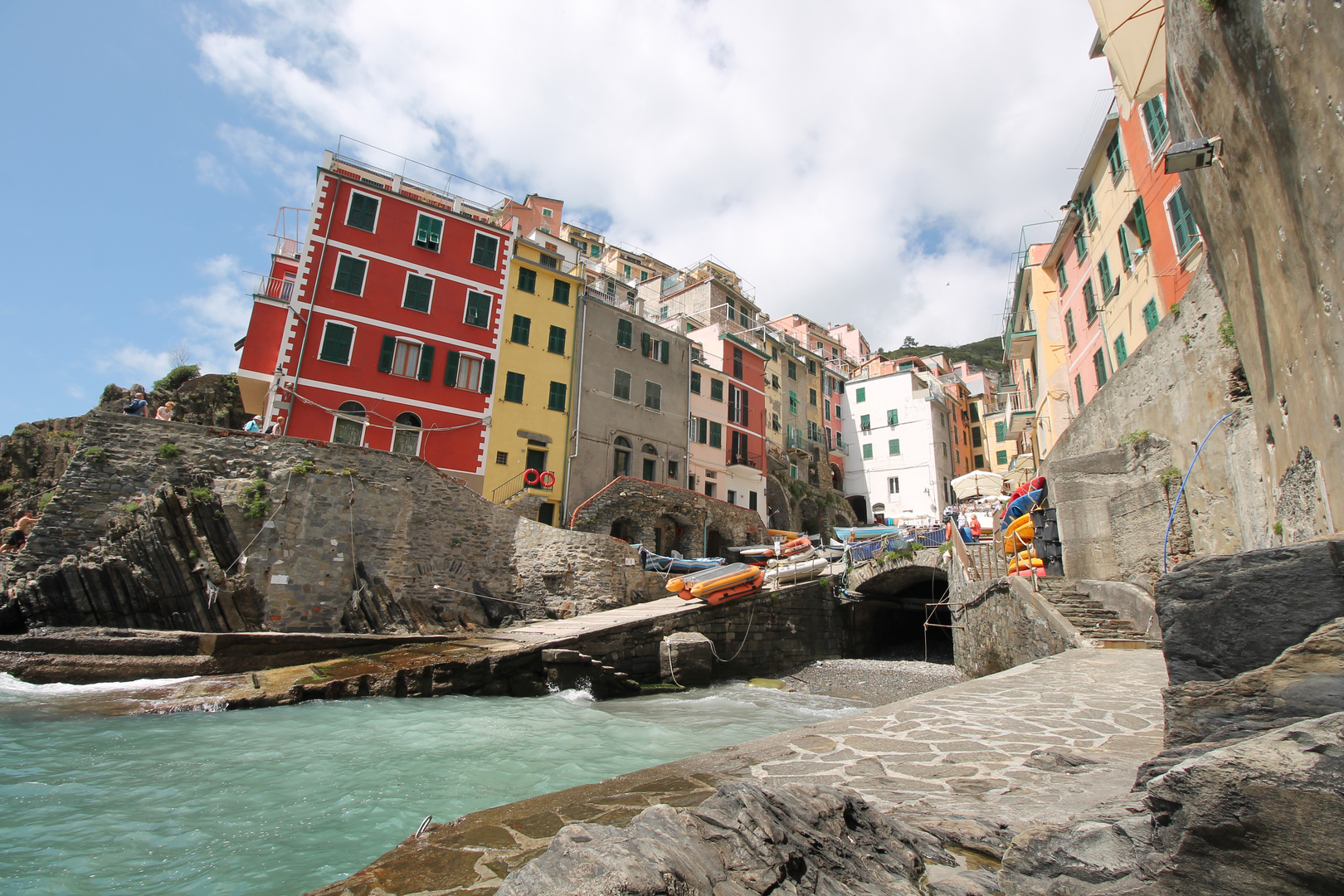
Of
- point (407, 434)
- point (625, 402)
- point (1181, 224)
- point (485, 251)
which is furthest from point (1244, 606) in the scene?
point (625, 402)

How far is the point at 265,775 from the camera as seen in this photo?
6.34 metres

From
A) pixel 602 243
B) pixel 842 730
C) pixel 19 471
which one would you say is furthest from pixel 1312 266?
pixel 602 243

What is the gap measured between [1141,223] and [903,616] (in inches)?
737

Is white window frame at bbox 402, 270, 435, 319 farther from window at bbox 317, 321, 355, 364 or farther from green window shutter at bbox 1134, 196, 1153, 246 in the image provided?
green window shutter at bbox 1134, 196, 1153, 246

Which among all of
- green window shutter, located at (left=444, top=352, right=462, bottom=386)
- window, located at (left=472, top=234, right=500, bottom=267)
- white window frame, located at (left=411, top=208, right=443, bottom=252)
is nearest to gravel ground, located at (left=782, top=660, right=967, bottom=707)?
green window shutter, located at (left=444, top=352, right=462, bottom=386)

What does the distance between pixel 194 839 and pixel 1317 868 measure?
20.6 ft

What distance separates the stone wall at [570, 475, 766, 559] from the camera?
2538cm

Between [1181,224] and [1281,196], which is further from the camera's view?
[1181,224]

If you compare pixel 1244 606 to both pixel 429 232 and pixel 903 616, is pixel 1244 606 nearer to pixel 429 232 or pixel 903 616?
pixel 429 232

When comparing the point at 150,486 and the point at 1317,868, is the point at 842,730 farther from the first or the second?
the point at 150,486

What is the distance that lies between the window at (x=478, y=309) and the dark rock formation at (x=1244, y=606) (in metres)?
24.9

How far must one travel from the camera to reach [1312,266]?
3.91 m

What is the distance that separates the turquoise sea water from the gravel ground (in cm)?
585

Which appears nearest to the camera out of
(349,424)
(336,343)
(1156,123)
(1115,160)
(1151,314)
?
(1156,123)
